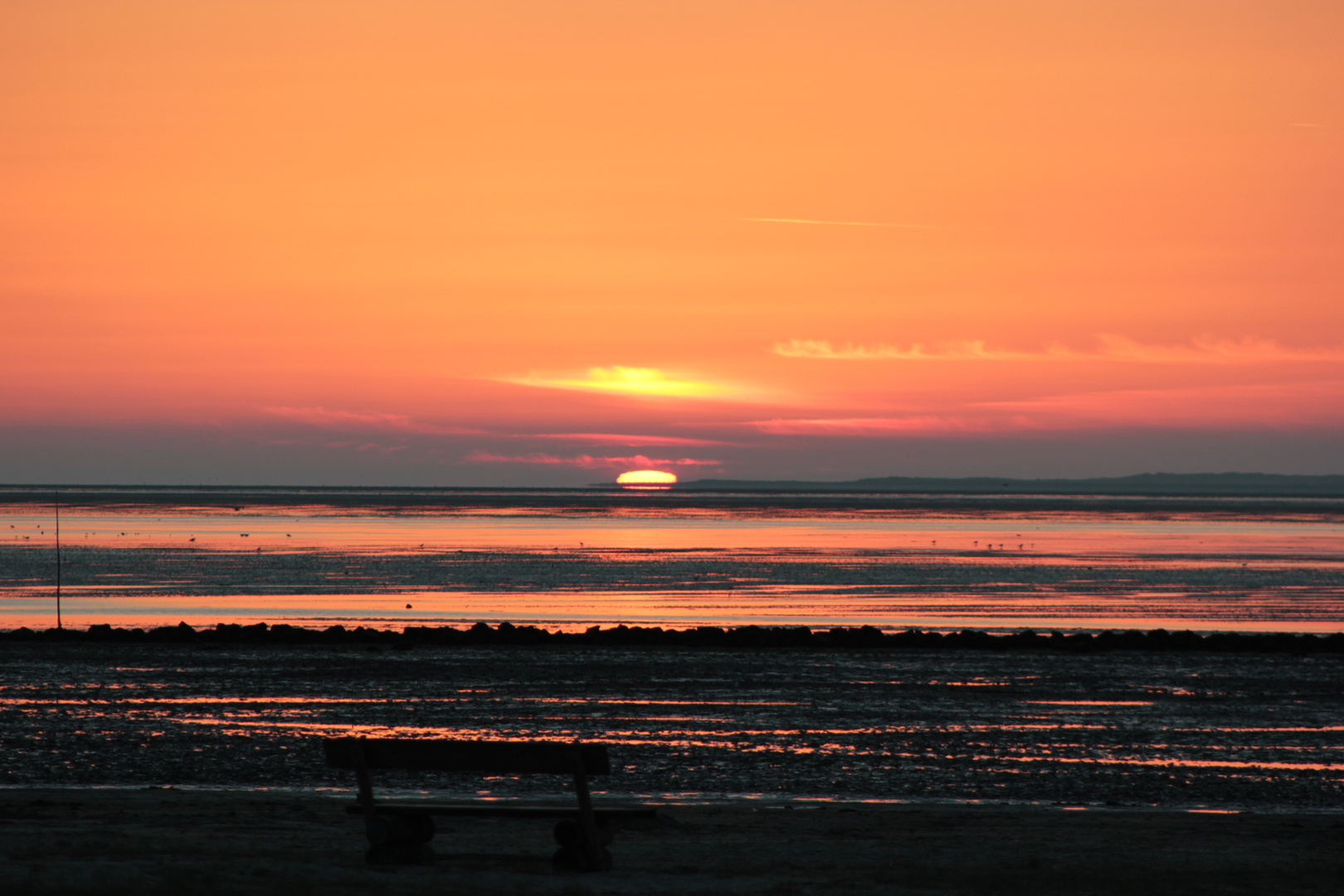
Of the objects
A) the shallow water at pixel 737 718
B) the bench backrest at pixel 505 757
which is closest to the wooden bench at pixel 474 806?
the bench backrest at pixel 505 757

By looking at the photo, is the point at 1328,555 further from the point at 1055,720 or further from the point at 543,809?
the point at 543,809

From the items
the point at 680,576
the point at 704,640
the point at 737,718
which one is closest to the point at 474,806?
the point at 737,718

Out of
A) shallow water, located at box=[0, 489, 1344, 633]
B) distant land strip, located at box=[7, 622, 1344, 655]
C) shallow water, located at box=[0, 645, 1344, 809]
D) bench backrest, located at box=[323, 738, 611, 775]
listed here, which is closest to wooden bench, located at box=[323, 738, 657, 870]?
bench backrest, located at box=[323, 738, 611, 775]

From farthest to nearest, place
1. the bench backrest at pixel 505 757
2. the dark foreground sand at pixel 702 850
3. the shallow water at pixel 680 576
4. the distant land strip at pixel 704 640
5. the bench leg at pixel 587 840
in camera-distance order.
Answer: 1. the shallow water at pixel 680 576
2. the distant land strip at pixel 704 640
3. the bench leg at pixel 587 840
4. the bench backrest at pixel 505 757
5. the dark foreground sand at pixel 702 850

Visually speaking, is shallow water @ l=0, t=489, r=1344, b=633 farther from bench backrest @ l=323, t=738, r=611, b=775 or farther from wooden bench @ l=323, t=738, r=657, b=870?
bench backrest @ l=323, t=738, r=611, b=775

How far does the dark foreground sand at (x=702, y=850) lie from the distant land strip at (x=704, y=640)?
53.4ft

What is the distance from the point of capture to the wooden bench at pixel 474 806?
10.2 m

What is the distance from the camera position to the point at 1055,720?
781 inches

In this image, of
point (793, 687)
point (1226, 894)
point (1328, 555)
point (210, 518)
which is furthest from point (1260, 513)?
point (1226, 894)

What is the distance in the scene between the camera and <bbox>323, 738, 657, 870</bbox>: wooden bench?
10172 mm

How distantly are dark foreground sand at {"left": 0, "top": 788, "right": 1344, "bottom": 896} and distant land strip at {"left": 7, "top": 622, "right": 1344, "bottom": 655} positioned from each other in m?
16.3

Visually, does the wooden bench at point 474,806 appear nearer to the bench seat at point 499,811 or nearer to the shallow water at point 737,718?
the bench seat at point 499,811

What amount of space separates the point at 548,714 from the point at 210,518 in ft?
391

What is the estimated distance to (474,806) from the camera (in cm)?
1055
